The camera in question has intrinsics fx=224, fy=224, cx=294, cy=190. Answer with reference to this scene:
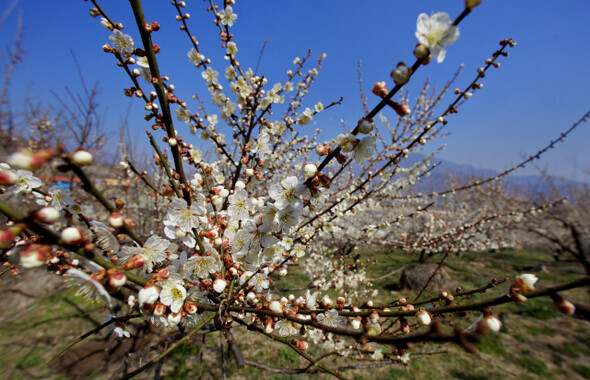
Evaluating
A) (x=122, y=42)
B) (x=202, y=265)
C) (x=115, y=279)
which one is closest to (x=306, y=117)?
(x=122, y=42)

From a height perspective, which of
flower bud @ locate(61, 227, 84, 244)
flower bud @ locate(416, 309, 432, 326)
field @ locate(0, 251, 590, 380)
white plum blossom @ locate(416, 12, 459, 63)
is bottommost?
field @ locate(0, 251, 590, 380)

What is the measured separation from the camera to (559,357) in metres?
4.73

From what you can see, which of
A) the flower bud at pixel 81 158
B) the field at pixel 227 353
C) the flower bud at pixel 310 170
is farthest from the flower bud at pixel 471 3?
the field at pixel 227 353

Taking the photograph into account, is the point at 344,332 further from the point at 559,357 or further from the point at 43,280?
the point at 43,280

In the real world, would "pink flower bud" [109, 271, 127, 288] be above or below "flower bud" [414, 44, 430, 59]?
below

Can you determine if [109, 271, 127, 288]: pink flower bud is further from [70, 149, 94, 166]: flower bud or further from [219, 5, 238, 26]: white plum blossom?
[219, 5, 238, 26]: white plum blossom

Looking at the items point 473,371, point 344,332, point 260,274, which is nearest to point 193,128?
point 260,274

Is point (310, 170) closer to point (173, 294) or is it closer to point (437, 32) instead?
point (437, 32)

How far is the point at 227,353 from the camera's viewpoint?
4363 mm

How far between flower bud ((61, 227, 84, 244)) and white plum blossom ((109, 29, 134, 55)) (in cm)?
107

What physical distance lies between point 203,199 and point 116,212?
78 cm

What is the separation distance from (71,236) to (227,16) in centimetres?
216

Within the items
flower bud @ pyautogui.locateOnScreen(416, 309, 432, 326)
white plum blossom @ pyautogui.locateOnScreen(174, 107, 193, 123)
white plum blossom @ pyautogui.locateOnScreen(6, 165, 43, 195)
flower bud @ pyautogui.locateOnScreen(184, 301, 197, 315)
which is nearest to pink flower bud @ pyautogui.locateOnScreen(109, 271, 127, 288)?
flower bud @ pyautogui.locateOnScreen(184, 301, 197, 315)

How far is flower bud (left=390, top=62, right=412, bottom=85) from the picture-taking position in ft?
2.46
